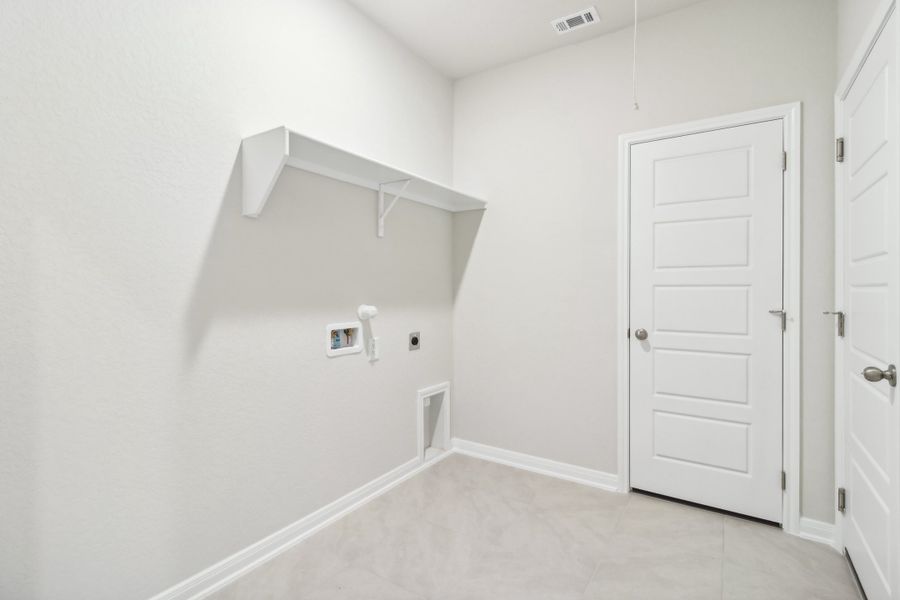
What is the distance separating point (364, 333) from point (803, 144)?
2.38 metres

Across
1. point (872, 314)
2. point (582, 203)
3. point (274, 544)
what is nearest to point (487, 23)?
point (582, 203)

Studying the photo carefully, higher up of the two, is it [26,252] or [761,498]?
[26,252]

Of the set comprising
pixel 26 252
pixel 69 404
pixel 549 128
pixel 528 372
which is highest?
pixel 549 128

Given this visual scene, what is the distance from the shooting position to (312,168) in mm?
2098

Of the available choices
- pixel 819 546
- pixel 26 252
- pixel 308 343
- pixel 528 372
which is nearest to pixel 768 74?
pixel 528 372

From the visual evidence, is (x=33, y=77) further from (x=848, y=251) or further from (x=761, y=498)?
(x=761, y=498)

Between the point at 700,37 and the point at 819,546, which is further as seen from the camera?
the point at 700,37

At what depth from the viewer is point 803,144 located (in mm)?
2062

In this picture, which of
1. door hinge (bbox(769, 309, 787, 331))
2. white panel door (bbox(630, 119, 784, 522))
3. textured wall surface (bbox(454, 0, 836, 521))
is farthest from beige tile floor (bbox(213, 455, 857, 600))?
door hinge (bbox(769, 309, 787, 331))

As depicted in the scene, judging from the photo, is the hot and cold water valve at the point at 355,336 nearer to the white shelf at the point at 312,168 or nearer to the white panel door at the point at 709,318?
the white shelf at the point at 312,168

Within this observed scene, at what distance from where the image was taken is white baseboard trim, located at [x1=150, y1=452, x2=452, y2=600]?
165 cm

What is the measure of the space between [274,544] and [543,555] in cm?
120

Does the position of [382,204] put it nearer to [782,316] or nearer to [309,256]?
[309,256]

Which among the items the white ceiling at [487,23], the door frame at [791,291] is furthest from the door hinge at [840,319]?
the white ceiling at [487,23]
